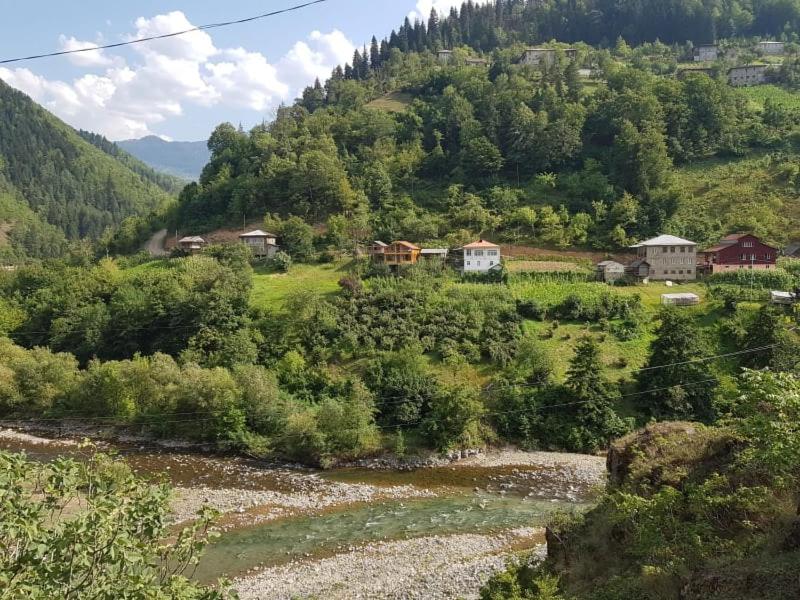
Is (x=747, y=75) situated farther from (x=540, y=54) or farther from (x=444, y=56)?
(x=444, y=56)

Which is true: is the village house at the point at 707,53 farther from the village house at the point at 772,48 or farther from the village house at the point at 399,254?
the village house at the point at 399,254

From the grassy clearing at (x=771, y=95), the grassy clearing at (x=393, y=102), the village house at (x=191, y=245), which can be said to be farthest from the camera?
the grassy clearing at (x=393, y=102)

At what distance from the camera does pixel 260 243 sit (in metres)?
46.1

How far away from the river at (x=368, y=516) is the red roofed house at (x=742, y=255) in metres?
22.1

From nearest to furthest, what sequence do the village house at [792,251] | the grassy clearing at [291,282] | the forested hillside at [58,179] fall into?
the grassy clearing at [291,282] → the village house at [792,251] → the forested hillside at [58,179]

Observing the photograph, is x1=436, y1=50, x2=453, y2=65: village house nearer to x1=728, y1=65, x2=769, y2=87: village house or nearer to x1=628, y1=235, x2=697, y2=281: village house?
x1=728, y1=65, x2=769, y2=87: village house

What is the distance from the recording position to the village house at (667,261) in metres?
37.9

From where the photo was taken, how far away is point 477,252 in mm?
39219

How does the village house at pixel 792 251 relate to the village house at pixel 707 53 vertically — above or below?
below

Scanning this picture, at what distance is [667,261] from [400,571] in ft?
104

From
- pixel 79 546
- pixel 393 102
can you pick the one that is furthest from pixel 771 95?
pixel 79 546

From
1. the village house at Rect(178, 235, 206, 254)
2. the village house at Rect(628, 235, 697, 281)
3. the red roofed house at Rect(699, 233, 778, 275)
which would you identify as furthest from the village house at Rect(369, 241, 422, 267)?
the red roofed house at Rect(699, 233, 778, 275)

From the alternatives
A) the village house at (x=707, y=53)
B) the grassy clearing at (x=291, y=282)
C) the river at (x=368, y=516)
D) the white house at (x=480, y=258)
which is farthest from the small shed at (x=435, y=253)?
the village house at (x=707, y=53)

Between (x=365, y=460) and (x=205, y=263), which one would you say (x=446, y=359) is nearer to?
(x=365, y=460)
